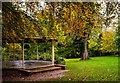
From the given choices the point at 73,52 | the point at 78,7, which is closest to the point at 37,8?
the point at 78,7

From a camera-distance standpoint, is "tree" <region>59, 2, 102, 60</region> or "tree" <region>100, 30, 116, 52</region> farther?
"tree" <region>100, 30, 116, 52</region>

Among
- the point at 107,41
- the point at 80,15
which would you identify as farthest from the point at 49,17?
the point at 107,41

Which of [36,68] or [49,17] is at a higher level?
[49,17]

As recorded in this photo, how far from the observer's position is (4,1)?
3174 mm

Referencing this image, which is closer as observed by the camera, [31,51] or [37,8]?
[37,8]

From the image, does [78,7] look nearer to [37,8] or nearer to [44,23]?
[37,8]

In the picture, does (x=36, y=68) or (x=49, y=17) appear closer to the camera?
(x=49, y=17)

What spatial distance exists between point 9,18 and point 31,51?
19.5 ft

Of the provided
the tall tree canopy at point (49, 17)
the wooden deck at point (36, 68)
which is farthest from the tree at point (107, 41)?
the tall tree canopy at point (49, 17)

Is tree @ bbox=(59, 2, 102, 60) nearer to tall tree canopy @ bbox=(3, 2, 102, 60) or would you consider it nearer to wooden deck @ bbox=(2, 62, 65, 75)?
tall tree canopy @ bbox=(3, 2, 102, 60)

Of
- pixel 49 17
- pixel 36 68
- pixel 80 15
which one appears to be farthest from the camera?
pixel 36 68

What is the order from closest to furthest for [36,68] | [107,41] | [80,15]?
[80,15] < [36,68] < [107,41]

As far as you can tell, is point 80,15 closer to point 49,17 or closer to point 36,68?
point 49,17

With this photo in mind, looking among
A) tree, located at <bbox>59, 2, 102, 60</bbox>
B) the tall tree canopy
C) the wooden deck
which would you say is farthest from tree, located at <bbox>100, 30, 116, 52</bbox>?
tree, located at <bbox>59, 2, 102, 60</bbox>
